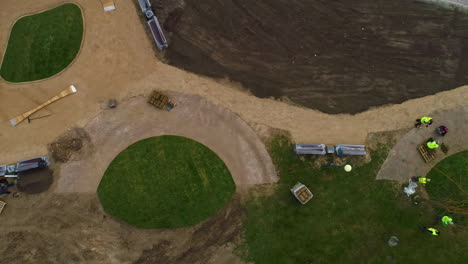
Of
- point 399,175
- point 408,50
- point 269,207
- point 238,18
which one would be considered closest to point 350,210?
point 399,175

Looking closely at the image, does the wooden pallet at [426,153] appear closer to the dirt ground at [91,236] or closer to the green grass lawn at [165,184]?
the dirt ground at [91,236]

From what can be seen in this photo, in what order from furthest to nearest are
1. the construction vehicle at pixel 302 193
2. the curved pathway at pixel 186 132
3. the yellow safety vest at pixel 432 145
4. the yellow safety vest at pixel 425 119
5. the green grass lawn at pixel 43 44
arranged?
the yellow safety vest at pixel 432 145
the yellow safety vest at pixel 425 119
the green grass lawn at pixel 43 44
the curved pathway at pixel 186 132
the construction vehicle at pixel 302 193

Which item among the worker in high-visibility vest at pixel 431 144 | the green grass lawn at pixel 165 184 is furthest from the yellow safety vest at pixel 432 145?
the green grass lawn at pixel 165 184

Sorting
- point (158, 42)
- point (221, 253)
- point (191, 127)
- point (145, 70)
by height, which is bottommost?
point (221, 253)

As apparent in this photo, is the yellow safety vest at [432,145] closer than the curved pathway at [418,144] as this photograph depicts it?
Yes

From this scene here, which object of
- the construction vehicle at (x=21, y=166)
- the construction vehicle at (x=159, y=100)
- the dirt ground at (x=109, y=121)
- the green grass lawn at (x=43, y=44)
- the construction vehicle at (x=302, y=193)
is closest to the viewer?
the construction vehicle at (x=21, y=166)

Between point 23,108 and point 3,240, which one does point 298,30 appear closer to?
point 23,108

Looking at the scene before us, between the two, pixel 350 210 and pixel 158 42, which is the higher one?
pixel 158 42
